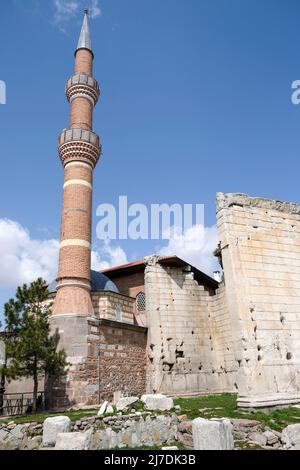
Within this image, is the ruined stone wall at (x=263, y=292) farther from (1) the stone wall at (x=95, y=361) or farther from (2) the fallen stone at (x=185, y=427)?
(1) the stone wall at (x=95, y=361)

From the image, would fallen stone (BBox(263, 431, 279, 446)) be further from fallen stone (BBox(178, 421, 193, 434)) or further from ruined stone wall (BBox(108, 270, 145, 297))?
ruined stone wall (BBox(108, 270, 145, 297))

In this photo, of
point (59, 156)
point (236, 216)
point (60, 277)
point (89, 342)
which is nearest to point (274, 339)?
point (236, 216)

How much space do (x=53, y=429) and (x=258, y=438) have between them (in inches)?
161

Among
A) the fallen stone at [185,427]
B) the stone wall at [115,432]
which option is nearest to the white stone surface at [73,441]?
the stone wall at [115,432]

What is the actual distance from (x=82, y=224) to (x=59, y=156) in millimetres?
4990

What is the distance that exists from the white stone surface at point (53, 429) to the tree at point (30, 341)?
5.38m

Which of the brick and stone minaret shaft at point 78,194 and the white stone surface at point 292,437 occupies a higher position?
the brick and stone minaret shaft at point 78,194

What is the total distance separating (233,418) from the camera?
23.5 feet

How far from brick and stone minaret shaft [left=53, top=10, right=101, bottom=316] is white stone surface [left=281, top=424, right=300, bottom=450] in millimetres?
10327

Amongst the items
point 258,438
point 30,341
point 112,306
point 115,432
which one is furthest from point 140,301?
point 258,438

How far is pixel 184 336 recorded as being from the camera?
17406 mm

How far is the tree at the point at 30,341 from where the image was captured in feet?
39.7

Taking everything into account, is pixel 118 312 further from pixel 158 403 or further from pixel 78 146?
pixel 158 403

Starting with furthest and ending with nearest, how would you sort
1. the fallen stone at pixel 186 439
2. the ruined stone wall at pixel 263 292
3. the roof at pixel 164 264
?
the roof at pixel 164 264
the ruined stone wall at pixel 263 292
the fallen stone at pixel 186 439
